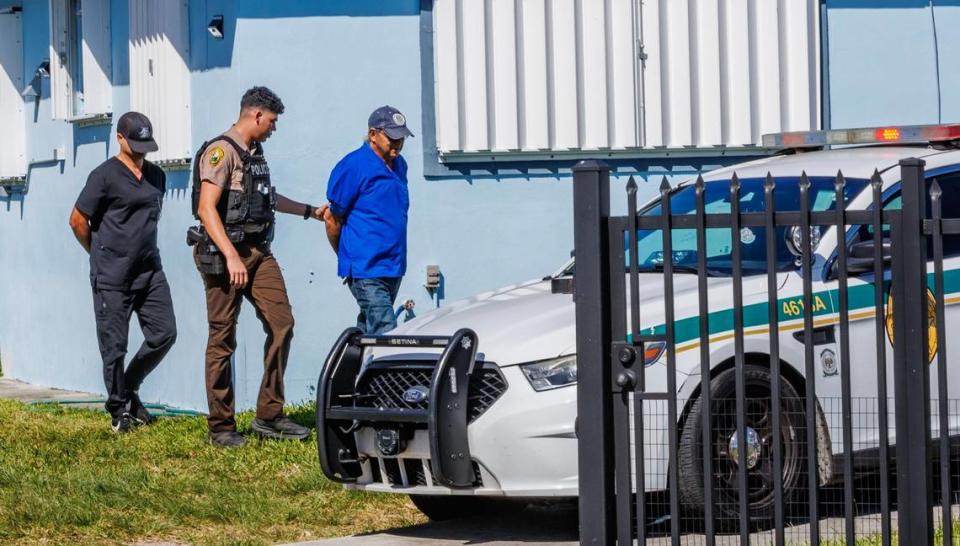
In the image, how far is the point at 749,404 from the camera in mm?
6453

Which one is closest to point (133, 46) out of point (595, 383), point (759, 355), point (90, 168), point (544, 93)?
point (90, 168)

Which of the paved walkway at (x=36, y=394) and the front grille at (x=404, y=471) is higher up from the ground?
the paved walkway at (x=36, y=394)

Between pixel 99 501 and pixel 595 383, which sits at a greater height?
pixel 595 383

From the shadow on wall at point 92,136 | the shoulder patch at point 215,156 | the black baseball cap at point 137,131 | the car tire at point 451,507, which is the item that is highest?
the shadow on wall at point 92,136

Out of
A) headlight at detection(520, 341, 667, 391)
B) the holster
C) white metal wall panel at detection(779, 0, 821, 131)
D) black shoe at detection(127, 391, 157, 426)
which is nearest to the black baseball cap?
the holster

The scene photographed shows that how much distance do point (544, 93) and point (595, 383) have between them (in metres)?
6.10

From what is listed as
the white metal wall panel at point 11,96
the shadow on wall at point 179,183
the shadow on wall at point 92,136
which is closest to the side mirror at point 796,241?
the shadow on wall at point 179,183

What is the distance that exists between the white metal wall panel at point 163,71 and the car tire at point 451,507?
441 centimetres

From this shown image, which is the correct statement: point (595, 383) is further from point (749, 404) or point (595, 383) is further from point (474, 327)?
point (474, 327)

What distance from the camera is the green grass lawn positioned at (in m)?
7.70

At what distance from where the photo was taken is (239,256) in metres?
9.52

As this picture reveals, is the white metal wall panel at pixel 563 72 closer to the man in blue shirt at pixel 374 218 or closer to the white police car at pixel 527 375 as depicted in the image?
the man in blue shirt at pixel 374 218

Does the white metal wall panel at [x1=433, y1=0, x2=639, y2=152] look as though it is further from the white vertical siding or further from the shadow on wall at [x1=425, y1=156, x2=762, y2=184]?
the shadow on wall at [x1=425, y1=156, x2=762, y2=184]

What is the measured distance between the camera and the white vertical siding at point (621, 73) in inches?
448
